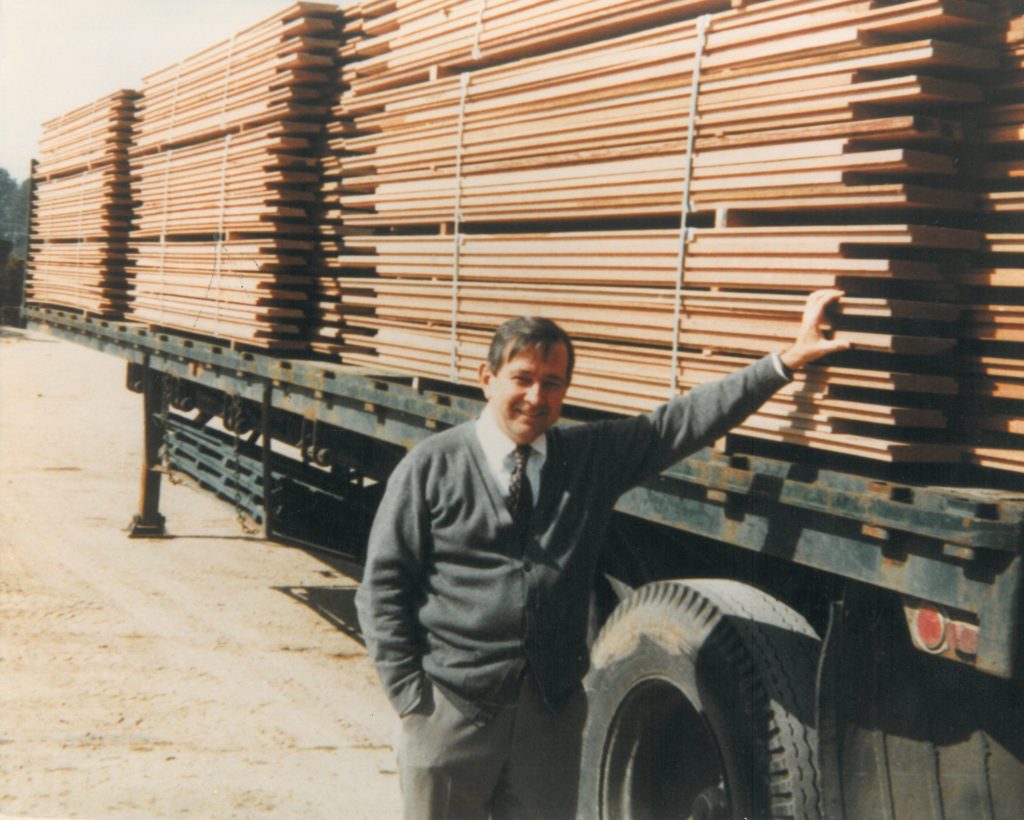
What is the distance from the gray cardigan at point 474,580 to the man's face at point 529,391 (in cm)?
9

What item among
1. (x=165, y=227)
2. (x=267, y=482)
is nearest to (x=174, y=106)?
(x=165, y=227)

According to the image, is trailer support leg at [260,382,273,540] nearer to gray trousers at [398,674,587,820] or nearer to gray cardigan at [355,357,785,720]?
gray cardigan at [355,357,785,720]

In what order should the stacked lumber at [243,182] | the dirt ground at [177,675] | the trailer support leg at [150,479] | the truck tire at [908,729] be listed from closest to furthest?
the truck tire at [908,729] < the dirt ground at [177,675] < the stacked lumber at [243,182] < the trailer support leg at [150,479]

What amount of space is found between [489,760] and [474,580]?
1.39ft

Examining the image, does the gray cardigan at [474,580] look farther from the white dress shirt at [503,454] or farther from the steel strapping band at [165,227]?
the steel strapping band at [165,227]

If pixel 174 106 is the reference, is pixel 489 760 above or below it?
below

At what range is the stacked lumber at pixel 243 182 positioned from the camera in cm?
736

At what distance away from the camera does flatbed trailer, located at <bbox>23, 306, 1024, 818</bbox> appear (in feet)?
9.17

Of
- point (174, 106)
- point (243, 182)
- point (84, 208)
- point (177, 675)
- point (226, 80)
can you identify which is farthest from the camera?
point (84, 208)

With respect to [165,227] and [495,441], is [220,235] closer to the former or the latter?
[165,227]

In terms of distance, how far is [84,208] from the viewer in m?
12.4

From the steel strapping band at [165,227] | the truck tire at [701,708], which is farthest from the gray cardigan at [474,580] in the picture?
the steel strapping band at [165,227]

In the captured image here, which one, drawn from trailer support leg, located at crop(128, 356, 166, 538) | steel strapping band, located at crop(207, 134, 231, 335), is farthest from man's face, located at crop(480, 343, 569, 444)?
trailer support leg, located at crop(128, 356, 166, 538)

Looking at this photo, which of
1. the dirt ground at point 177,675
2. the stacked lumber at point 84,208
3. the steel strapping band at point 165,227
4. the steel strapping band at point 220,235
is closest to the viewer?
the dirt ground at point 177,675
